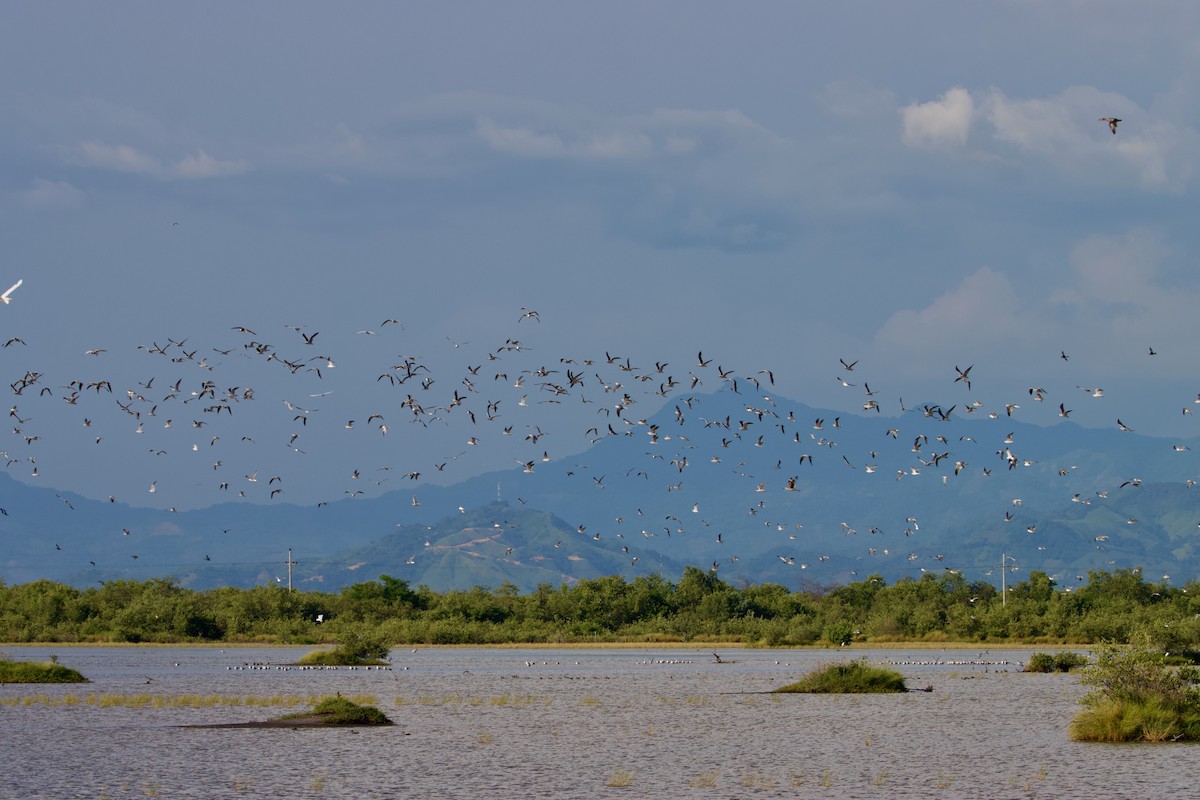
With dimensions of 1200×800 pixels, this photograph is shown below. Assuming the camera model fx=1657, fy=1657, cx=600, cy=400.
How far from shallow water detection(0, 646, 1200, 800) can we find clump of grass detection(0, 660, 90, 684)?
1.65 metres

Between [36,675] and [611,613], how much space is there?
80519 mm

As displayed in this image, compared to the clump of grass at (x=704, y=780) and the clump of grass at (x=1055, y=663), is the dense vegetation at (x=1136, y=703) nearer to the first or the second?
the clump of grass at (x=704, y=780)

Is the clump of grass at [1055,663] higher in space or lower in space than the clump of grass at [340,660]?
lower

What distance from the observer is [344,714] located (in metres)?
43.3

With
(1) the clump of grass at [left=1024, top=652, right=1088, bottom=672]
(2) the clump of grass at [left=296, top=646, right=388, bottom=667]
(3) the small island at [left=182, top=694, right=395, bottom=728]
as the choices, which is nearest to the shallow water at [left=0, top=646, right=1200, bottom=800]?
(3) the small island at [left=182, top=694, right=395, bottom=728]

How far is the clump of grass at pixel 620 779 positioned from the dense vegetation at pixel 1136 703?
481 inches

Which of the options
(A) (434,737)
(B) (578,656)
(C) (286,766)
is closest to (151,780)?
(C) (286,766)

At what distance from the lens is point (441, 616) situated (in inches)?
5512

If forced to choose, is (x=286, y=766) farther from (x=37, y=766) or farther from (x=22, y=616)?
(x=22, y=616)

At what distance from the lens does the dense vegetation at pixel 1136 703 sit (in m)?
38.1

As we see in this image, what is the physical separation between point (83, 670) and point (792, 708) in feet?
126

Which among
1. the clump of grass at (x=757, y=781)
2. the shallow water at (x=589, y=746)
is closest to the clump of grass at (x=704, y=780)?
the shallow water at (x=589, y=746)

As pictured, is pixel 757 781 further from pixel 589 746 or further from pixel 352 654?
pixel 352 654

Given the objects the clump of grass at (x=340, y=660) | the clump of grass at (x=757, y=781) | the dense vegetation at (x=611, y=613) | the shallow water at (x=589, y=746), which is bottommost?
the clump of grass at (x=757, y=781)
